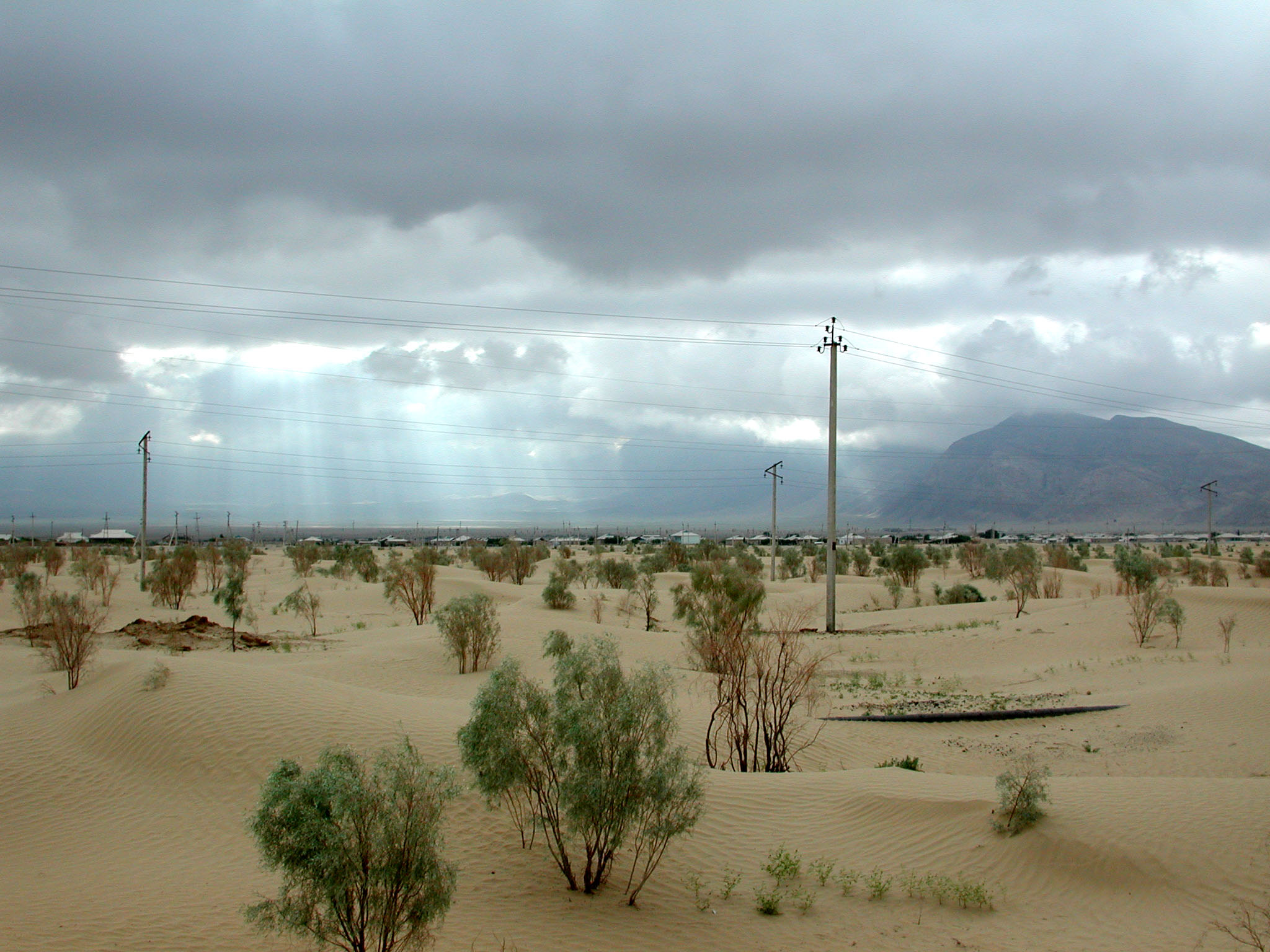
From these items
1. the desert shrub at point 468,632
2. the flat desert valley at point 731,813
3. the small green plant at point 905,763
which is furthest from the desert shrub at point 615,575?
the small green plant at point 905,763

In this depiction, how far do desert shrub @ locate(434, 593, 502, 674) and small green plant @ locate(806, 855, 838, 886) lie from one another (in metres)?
14.6

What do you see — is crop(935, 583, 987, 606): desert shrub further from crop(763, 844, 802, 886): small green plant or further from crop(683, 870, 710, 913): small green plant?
crop(683, 870, 710, 913): small green plant

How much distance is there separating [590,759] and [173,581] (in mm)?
34476

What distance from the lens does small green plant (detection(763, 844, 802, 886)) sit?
9.58m

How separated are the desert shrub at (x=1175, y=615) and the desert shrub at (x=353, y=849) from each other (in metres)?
26.2

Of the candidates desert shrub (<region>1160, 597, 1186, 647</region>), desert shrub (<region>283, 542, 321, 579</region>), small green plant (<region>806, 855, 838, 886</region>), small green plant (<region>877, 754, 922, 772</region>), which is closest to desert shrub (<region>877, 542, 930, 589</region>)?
desert shrub (<region>1160, 597, 1186, 647</region>)

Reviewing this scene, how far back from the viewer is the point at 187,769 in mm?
12625

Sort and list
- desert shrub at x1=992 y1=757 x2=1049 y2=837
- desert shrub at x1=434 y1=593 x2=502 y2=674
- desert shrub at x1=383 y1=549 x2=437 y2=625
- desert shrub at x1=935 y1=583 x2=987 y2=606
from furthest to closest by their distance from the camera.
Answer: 1. desert shrub at x1=935 y1=583 x2=987 y2=606
2. desert shrub at x1=383 y1=549 x2=437 y2=625
3. desert shrub at x1=434 y1=593 x2=502 y2=674
4. desert shrub at x1=992 y1=757 x2=1049 y2=837

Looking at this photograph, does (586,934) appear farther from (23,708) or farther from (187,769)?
(23,708)

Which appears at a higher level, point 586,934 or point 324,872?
point 324,872

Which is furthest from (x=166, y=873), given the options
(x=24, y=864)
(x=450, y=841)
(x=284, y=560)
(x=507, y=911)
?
(x=284, y=560)

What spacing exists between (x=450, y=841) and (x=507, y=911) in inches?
73.8

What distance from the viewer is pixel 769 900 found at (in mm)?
8836

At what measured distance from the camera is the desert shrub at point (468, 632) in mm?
23219
